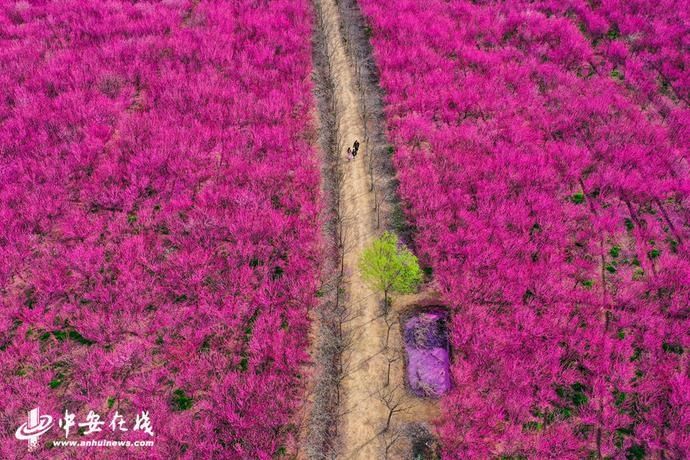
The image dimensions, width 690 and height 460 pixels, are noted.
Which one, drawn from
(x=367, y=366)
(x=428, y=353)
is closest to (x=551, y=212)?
(x=428, y=353)

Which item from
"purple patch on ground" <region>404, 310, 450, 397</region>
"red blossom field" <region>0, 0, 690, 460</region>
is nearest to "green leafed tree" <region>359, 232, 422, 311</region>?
"red blossom field" <region>0, 0, 690, 460</region>

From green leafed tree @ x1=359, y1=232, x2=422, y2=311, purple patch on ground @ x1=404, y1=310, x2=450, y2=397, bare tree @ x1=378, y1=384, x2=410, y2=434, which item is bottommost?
bare tree @ x1=378, y1=384, x2=410, y2=434

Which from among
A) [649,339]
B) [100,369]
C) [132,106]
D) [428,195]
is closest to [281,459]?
[100,369]

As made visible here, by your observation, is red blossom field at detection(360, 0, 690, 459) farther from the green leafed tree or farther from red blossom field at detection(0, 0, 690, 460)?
the green leafed tree

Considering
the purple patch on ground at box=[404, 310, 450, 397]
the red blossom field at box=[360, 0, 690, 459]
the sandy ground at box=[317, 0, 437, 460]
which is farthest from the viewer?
the purple patch on ground at box=[404, 310, 450, 397]

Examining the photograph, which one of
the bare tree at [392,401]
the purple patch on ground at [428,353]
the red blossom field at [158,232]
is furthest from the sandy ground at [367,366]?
the red blossom field at [158,232]
